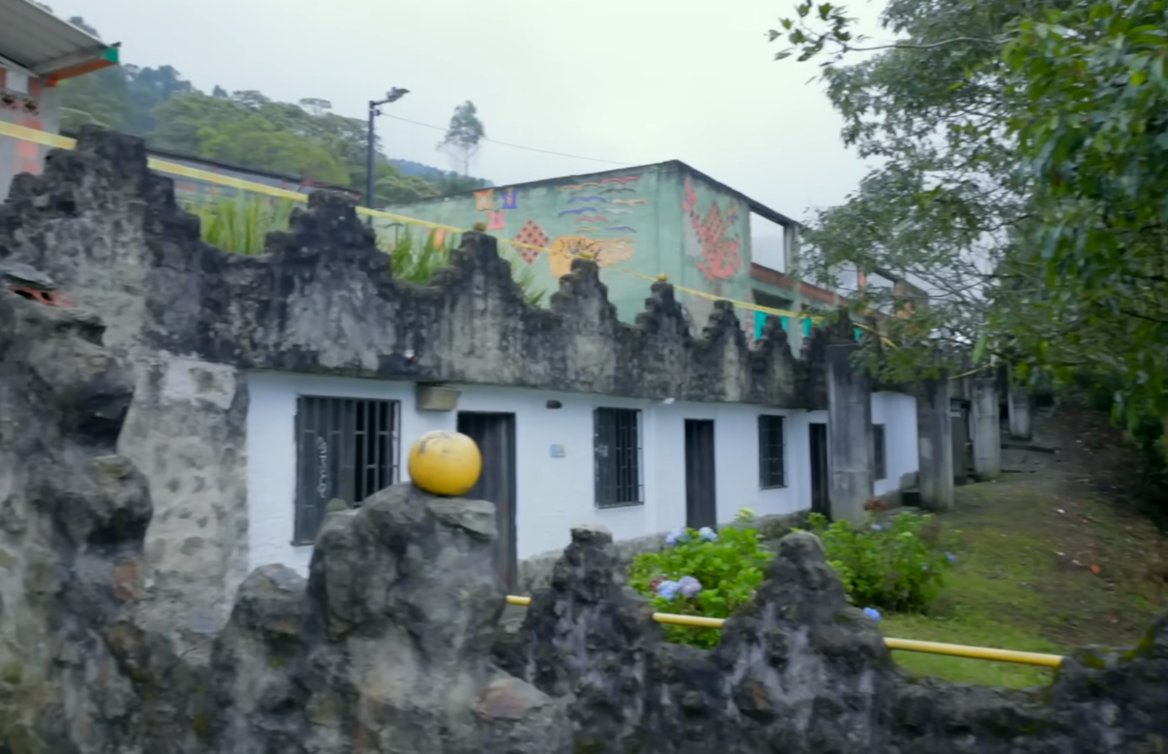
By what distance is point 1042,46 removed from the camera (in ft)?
18.5

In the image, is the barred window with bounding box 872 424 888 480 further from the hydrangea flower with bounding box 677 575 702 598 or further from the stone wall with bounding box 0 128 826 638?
the hydrangea flower with bounding box 677 575 702 598

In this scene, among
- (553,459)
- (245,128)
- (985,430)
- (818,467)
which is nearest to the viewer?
(553,459)

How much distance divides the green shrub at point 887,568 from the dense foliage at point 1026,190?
200 cm

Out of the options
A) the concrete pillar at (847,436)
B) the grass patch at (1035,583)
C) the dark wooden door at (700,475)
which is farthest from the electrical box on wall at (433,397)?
the concrete pillar at (847,436)

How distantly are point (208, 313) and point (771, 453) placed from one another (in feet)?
35.7

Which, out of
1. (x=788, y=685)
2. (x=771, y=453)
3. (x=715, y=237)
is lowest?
(x=788, y=685)

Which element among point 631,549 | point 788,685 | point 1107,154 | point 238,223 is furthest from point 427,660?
point 631,549

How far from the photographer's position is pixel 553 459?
11734mm

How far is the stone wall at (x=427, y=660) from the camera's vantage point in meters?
3.82

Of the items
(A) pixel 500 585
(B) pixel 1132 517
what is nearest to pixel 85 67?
(A) pixel 500 585

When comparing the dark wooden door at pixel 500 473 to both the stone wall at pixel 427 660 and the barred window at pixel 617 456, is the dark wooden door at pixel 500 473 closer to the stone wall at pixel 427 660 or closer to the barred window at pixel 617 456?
the barred window at pixel 617 456

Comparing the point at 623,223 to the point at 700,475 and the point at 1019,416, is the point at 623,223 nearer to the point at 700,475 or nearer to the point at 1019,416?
the point at 700,475

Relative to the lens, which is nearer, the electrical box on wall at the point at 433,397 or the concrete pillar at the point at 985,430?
the electrical box on wall at the point at 433,397

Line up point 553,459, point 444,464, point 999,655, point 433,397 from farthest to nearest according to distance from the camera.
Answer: point 553,459 < point 433,397 < point 444,464 < point 999,655
